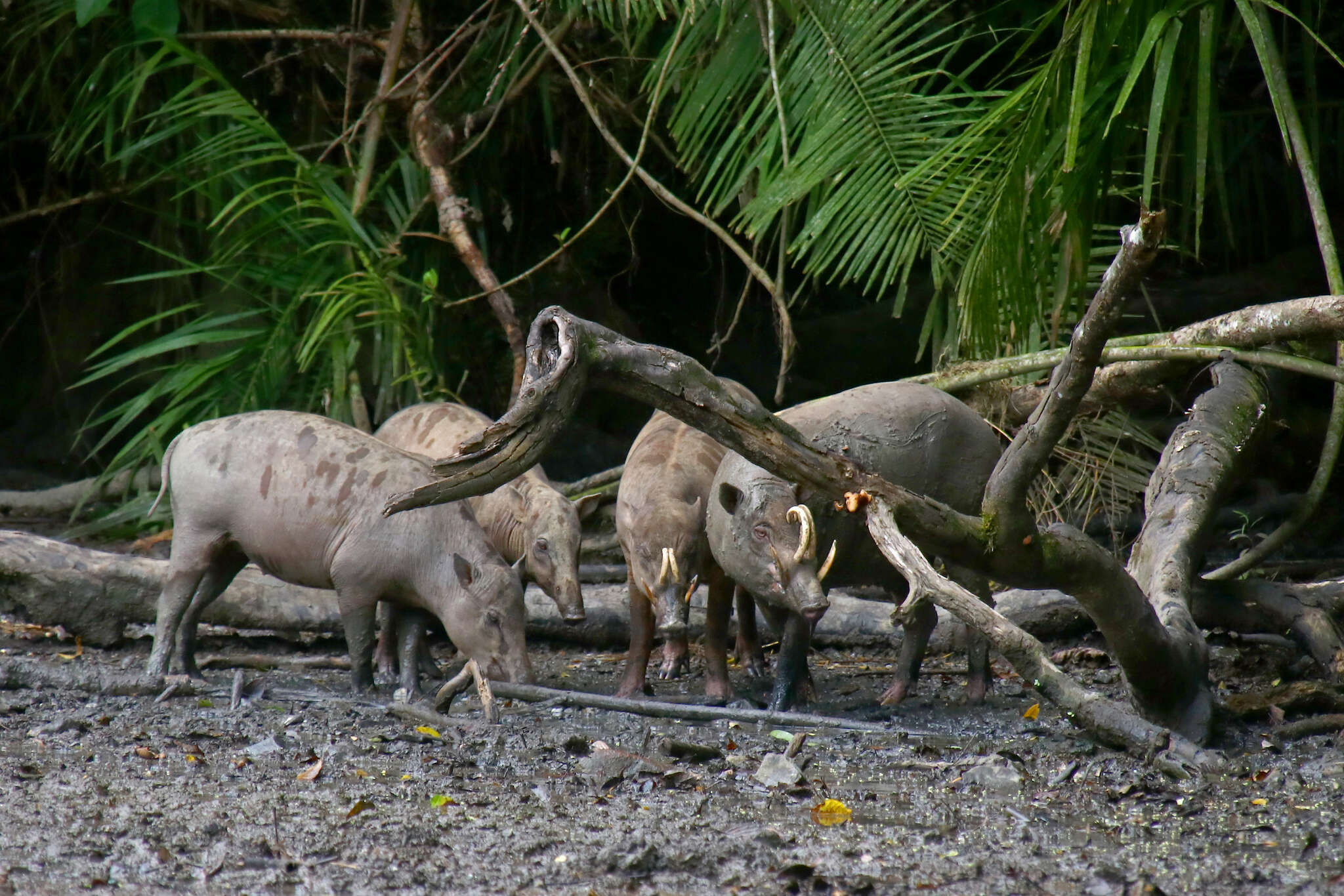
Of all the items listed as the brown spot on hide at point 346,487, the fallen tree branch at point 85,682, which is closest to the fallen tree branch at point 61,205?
the brown spot on hide at point 346,487

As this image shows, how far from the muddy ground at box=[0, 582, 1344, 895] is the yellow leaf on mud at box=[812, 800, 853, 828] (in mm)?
32

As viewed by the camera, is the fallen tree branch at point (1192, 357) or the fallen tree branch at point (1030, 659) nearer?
the fallen tree branch at point (1030, 659)

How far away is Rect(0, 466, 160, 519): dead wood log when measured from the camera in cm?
902

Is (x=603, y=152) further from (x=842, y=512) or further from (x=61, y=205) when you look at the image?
(x=842, y=512)

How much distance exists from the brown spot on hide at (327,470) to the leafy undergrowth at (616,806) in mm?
1045

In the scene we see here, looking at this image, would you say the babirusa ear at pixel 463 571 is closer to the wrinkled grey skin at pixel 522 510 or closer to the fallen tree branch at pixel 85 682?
the wrinkled grey skin at pixel 522 510

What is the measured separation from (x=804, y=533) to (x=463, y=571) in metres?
1.63

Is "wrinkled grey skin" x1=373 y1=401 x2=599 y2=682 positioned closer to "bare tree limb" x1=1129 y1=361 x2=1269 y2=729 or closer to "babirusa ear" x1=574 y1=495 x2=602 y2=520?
"babirusa ear" x1=574 y1=495 x2=602 y2=520

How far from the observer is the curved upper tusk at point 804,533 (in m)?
4.69

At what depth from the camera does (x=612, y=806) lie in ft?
12.1

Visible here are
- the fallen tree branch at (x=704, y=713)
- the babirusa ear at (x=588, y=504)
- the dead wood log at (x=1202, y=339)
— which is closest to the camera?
the dead wood log at (x=1202, y=339)

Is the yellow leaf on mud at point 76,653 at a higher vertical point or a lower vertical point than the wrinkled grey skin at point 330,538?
lower

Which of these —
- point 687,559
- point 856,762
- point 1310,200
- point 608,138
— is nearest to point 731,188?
point 608,138

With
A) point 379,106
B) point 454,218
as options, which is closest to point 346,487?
point 454,218
